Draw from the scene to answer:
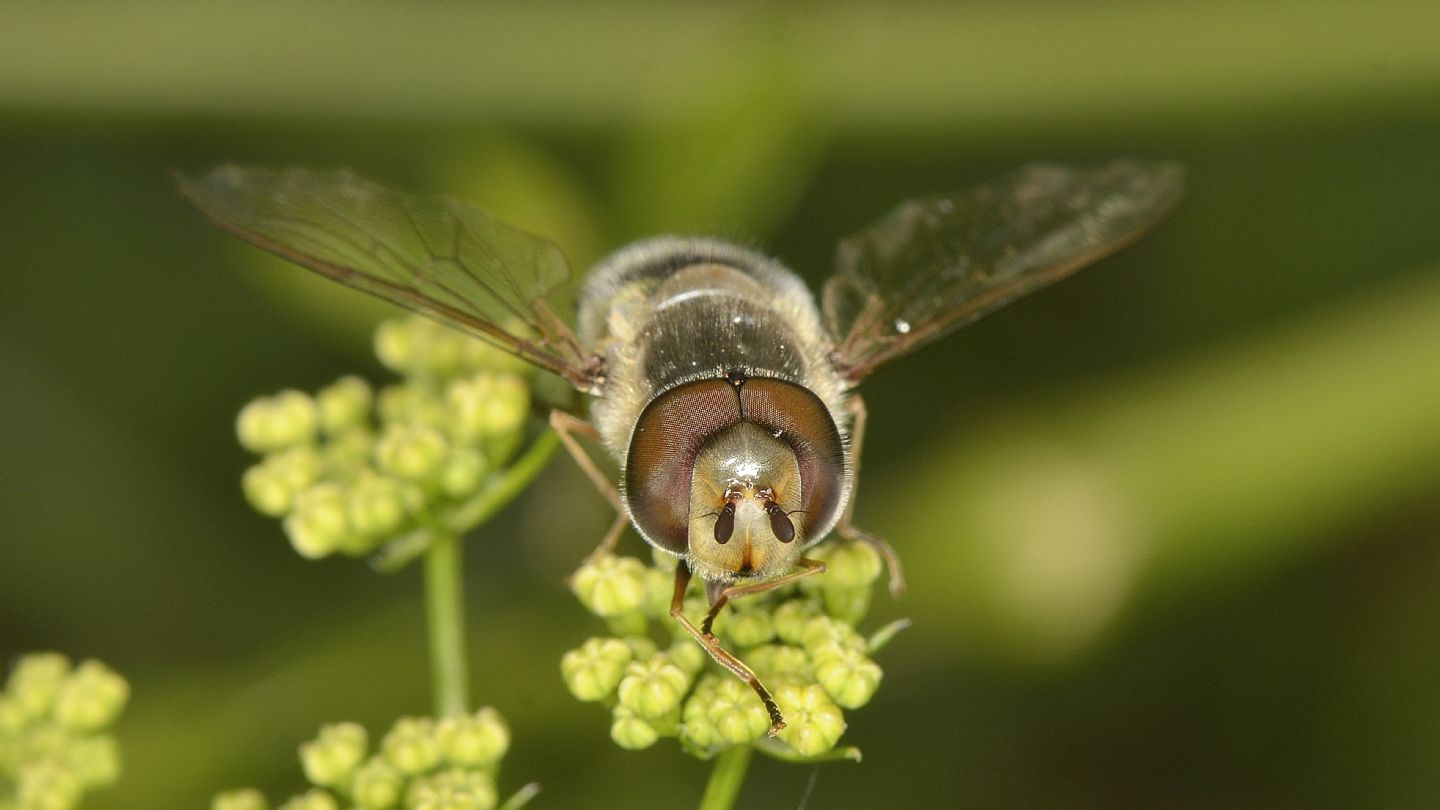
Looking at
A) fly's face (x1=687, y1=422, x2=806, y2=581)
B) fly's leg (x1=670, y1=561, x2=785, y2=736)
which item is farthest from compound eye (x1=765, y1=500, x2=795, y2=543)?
fly's leg (x1=670, y1=561, x2=785, y2=736)

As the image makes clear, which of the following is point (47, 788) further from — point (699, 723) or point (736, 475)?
point (736, 475)

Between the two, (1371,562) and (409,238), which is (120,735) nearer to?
(409,238)

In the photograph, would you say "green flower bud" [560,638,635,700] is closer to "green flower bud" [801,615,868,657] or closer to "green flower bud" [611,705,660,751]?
"green flower bud" [611,705,660,751]

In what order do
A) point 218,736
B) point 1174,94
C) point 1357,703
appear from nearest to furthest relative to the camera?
point 218,736, point 1357,703, point 1174,94

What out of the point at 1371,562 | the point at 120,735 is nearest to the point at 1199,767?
the point at 1371,562

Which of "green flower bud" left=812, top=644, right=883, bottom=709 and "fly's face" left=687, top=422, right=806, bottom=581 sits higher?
"fly's face" left=687, top=422, right=806, bottom=581

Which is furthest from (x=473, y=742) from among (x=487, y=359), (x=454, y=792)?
(x=487, y=359)
